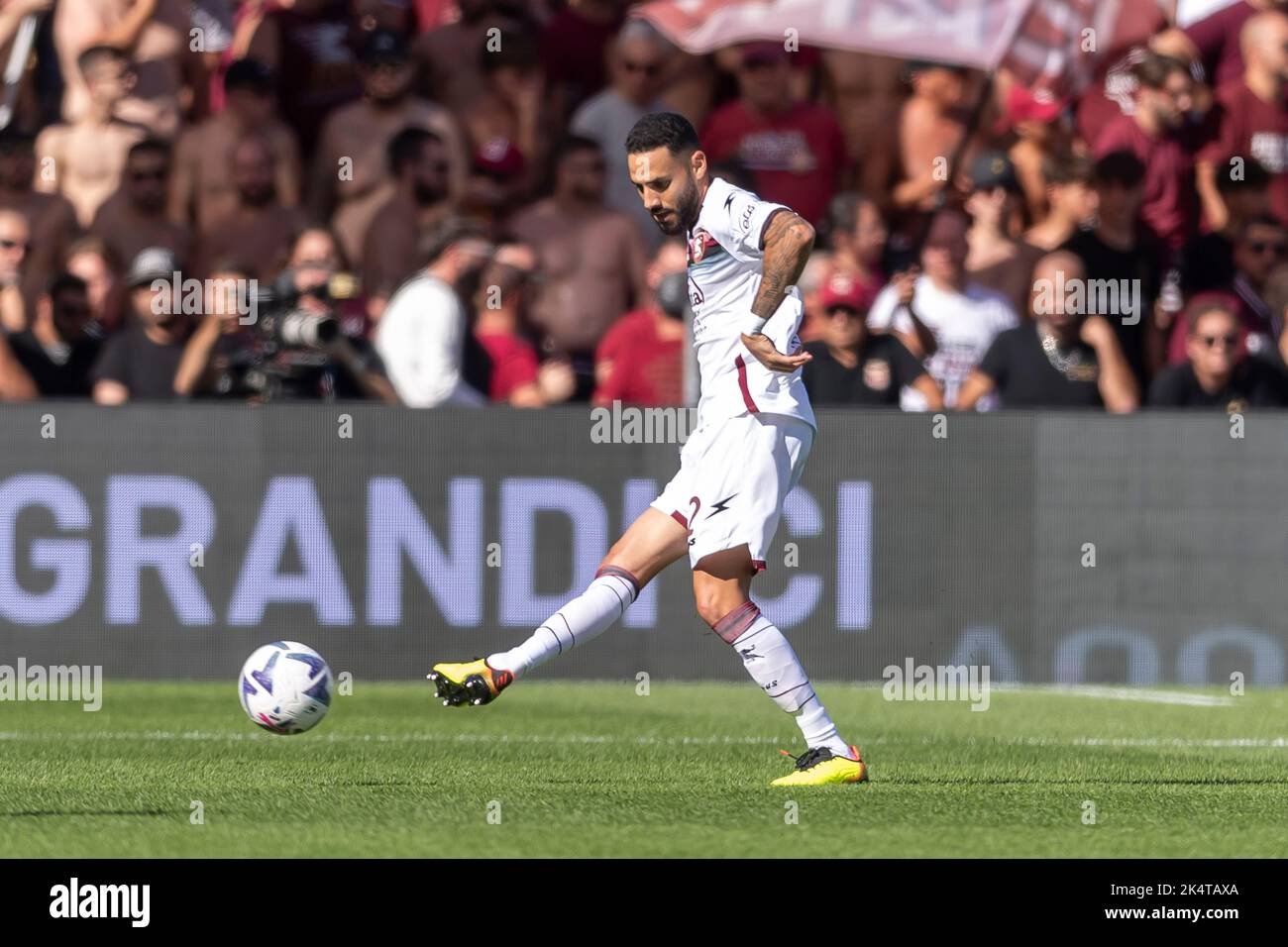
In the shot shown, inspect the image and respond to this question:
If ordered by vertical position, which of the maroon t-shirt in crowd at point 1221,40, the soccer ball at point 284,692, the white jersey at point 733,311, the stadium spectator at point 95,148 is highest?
the maroon t-shirt in crowd at point 1221,40

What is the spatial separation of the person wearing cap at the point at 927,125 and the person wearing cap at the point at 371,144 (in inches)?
123

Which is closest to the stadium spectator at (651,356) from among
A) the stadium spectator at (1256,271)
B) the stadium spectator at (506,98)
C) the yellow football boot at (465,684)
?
the stadium spectator at (506,98)

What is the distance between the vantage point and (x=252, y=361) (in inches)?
572

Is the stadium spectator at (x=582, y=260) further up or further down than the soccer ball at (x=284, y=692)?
further up

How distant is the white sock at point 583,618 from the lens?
874cm

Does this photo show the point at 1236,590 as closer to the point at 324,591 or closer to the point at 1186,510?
the point at 1186,510

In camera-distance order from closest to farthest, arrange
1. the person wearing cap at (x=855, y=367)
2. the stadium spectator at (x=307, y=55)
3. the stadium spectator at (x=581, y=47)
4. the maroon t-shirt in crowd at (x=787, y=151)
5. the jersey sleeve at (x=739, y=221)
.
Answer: the jersey sleeve at (x=739, y=221) < the person wearing cap at (x=855, y=367) < the maroon t-shirt in crowd at (x=787, y=151) < the stadium spectator at (x=307, y=55) < the stadium spectator at (x=581, y=47)

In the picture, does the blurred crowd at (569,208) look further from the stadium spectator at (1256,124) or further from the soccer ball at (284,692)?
the soccer ball at (284,692)

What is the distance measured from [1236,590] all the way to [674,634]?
11.2ft

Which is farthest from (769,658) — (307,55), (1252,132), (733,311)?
(1252,132)

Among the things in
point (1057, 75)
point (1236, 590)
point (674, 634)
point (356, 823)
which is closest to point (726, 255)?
point (356, 823)

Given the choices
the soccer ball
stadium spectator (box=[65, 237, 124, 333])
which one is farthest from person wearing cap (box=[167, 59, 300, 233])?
the soccer ball

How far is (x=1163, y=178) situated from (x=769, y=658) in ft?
28.5

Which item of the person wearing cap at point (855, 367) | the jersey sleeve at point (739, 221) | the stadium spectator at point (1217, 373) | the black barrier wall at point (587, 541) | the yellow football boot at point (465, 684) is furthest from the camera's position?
the stadium spectator at point (1217, 373)
